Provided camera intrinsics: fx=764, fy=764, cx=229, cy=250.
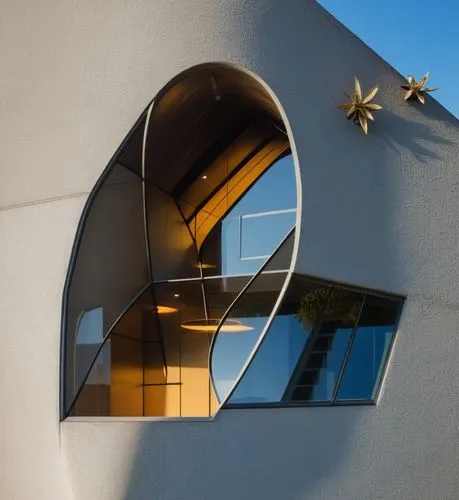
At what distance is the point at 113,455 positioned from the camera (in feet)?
32.3

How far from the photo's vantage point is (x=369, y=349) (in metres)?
9.82

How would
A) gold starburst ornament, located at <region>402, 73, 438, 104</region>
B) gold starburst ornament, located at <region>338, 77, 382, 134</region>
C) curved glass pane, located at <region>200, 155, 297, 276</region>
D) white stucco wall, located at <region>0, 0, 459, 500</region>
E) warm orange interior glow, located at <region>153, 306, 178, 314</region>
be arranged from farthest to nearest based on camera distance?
1. warm orange interior glow, located at <region>153, 306, 178, 314</region>
2. curved glass pane, located at <region>200, 155, 297, 276</region>
3. gold starburst ornament, located at <region>402, 73, 438, 104</region>
4. gold starburst ornament, located at <region>338, 77, 382, 134</region>
5. white stucco wall, located at <region>0, 0, 459, 500</region>

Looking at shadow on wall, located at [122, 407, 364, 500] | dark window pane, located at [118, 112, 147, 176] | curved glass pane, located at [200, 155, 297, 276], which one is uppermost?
dark window pane, located at [118, 112, 147, 176]

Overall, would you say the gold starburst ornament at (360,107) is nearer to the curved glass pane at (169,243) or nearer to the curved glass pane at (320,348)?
the curved glass pane at (320,348)

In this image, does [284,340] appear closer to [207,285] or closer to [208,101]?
[207,285]

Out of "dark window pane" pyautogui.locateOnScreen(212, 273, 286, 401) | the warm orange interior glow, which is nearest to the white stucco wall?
"dark window pane" pyautogui.locateOnScreen(212, 273, 286, 401)

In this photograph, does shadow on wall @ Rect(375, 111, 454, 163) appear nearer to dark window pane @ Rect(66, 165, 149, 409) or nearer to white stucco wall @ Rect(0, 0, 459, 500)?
white stucco wall @ Rect(0, 0, 459, 500)

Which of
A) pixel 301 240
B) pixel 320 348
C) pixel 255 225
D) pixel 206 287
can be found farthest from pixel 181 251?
pixel 320 348

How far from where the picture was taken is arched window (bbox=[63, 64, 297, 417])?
10.8 m

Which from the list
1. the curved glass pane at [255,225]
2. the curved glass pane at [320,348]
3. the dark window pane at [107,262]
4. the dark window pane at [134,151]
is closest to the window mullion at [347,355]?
the curved glass pane at [320,348]

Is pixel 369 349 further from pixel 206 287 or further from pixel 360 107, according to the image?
pixel 206 287

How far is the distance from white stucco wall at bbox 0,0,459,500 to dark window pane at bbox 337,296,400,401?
0.19 m

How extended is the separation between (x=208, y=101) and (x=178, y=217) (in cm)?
249

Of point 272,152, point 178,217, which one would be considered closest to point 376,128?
point 272,152
